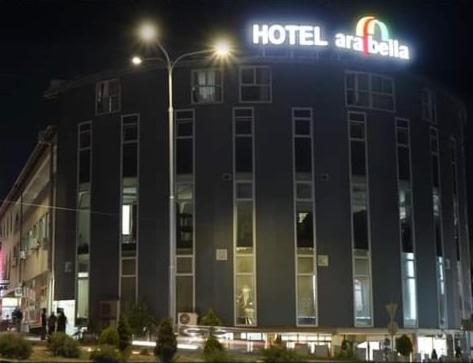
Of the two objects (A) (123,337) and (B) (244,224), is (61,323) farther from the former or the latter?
(A) (123,337)

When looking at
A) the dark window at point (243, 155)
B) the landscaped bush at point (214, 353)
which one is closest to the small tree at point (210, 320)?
the dark window at point (243, 155)

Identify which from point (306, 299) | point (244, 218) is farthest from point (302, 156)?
point (306, 299)

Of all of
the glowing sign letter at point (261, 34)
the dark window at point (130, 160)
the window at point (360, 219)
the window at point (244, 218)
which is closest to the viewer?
the window at point (244, 218)

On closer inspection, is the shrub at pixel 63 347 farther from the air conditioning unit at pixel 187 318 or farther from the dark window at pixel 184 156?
the dark window at pixel 184 156

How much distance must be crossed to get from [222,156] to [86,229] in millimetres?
9330

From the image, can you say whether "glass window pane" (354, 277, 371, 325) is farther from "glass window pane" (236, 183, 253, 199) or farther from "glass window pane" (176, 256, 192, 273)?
"glass window pane" (176, 256, 192, 273)

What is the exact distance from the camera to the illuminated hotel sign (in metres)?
48.8

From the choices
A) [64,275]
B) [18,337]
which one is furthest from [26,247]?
[18,337]

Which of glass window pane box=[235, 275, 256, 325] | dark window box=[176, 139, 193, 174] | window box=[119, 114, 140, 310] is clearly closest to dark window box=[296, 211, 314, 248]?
glass window pane box=[235, 275, 256, 325]

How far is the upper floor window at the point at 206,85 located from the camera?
48.2 m

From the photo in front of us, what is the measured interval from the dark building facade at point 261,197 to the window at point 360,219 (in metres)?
0.07

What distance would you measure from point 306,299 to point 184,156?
10266 millimetres

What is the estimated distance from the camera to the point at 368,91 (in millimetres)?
49719

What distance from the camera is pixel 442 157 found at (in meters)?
54.4
